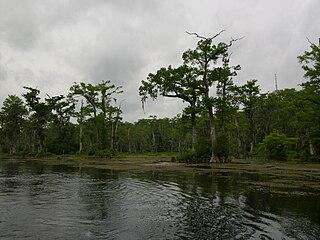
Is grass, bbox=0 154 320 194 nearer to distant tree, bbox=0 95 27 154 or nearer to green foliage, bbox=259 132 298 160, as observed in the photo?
green foliage, bbox=259 132 298 160

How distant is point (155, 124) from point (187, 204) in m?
105

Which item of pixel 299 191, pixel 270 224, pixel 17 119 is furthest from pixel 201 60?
pixel 17 119

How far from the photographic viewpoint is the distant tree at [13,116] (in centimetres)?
8456

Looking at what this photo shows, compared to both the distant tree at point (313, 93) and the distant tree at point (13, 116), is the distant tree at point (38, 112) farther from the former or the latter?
the distant tree at point (313, 93)

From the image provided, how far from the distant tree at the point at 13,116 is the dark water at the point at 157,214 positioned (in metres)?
75.1

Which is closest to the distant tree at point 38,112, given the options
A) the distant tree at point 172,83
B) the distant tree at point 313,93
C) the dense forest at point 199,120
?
the dense forest at point 199,120

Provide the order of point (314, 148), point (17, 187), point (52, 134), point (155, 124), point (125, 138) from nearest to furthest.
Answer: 1. point (17, 187)
2. point (314, 148)
3. point (52, 134)
4. point (125, 138)
5. point (155, 124)

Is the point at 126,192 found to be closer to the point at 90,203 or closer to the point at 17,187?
the point at 90,203

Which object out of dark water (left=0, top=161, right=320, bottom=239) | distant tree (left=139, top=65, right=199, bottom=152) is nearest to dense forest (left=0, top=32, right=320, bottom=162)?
distant tree (left=139, top=65, right=199, bottom=152)

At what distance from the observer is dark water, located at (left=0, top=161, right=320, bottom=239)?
8.56 metres

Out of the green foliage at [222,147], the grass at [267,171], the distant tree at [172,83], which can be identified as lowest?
the grass at [267,171]

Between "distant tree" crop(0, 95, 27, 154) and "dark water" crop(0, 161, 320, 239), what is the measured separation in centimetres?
7513

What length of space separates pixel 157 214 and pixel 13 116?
84.1 metres

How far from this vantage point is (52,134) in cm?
9438
